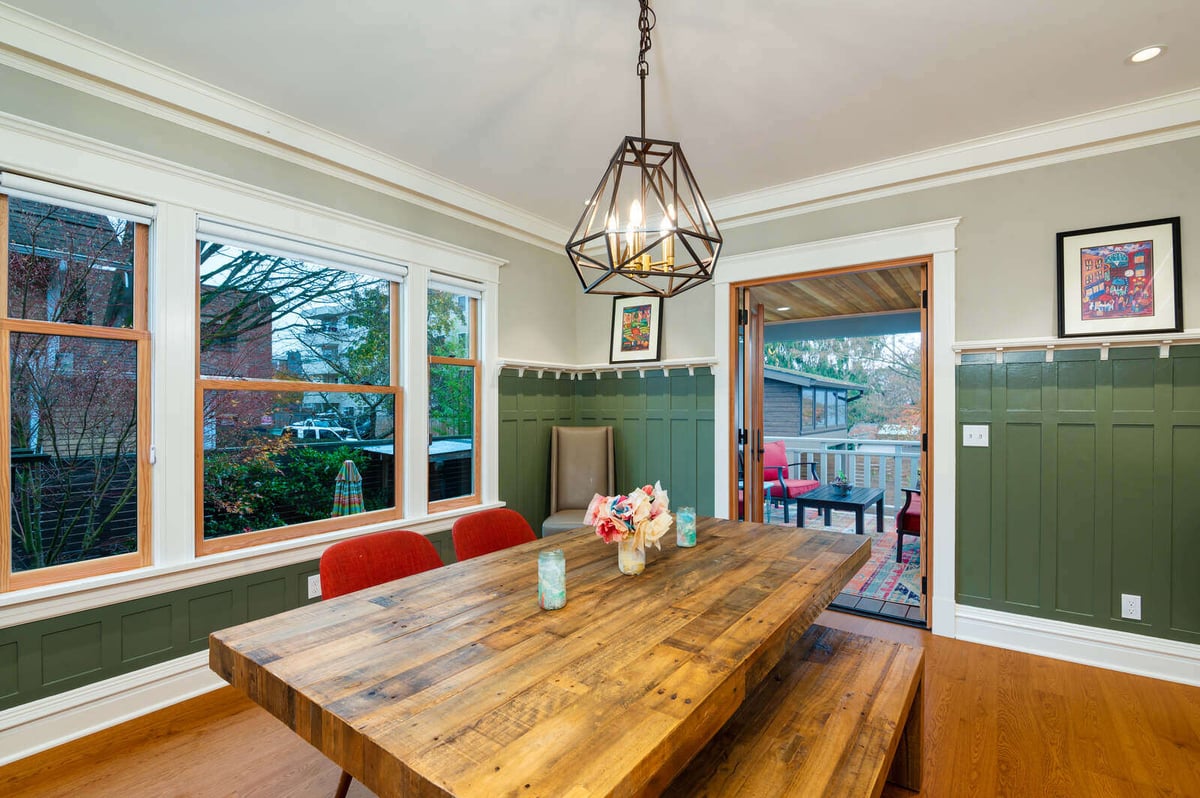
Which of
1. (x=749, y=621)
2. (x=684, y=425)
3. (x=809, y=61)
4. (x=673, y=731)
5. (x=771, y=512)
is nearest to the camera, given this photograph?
(x=673, y=731)

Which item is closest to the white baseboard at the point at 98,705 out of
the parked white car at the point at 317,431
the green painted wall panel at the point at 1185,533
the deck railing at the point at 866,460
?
the parked white car at the point at 317,431

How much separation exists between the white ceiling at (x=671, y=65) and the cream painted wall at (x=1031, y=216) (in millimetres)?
319

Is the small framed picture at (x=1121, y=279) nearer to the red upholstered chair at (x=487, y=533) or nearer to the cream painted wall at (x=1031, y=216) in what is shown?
the cream painted wall at (x=1031, y=216)

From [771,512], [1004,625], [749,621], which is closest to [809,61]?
[749,621]

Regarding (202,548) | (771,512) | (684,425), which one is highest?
(684,425)

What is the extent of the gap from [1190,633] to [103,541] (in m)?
5.02

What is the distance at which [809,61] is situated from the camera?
7.66ft

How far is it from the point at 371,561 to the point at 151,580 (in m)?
1.21

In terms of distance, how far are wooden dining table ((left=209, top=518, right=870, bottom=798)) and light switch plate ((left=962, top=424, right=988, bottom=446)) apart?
179 centimetres

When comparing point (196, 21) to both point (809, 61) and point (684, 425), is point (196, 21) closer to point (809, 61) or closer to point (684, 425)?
point (809, 61)

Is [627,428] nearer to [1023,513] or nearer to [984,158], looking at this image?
[1023,513]

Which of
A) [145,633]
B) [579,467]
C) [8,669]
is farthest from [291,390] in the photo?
[579,467]

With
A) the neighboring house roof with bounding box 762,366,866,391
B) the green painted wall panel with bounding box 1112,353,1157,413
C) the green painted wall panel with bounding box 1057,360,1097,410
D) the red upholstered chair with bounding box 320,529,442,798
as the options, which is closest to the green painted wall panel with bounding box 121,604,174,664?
the red upholstered chair with bounding box 320,529,442,798

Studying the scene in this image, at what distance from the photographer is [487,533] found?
246 centimetres
